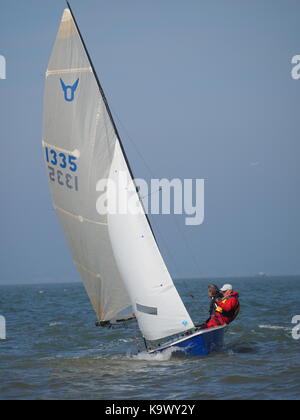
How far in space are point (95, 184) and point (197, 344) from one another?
4097 millimetres

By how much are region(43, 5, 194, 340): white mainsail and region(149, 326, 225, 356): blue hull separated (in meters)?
0.28

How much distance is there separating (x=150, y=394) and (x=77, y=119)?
238 inches

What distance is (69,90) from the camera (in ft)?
49.0

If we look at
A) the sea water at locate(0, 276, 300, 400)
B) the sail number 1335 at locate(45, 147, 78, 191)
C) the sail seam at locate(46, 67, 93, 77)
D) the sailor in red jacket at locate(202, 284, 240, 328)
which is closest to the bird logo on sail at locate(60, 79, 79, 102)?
the sail seam at locate(46, 67, 93, 77)

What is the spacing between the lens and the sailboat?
14.8 m

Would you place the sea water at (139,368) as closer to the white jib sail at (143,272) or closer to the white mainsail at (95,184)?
the white jib sail at (143,272)

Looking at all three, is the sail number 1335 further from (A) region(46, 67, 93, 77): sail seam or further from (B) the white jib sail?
(A) region(46, 67, 93, 77): sail seam

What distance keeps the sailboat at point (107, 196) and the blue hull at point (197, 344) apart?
21 millimetres

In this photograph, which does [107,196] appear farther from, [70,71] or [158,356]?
[158,356]

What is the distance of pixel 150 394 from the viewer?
12.4m

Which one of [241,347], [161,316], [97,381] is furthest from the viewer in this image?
[241,347]

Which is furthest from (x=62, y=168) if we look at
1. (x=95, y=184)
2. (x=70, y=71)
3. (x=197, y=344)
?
(x=197, y=344)

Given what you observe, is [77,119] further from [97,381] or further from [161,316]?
[97,381]
